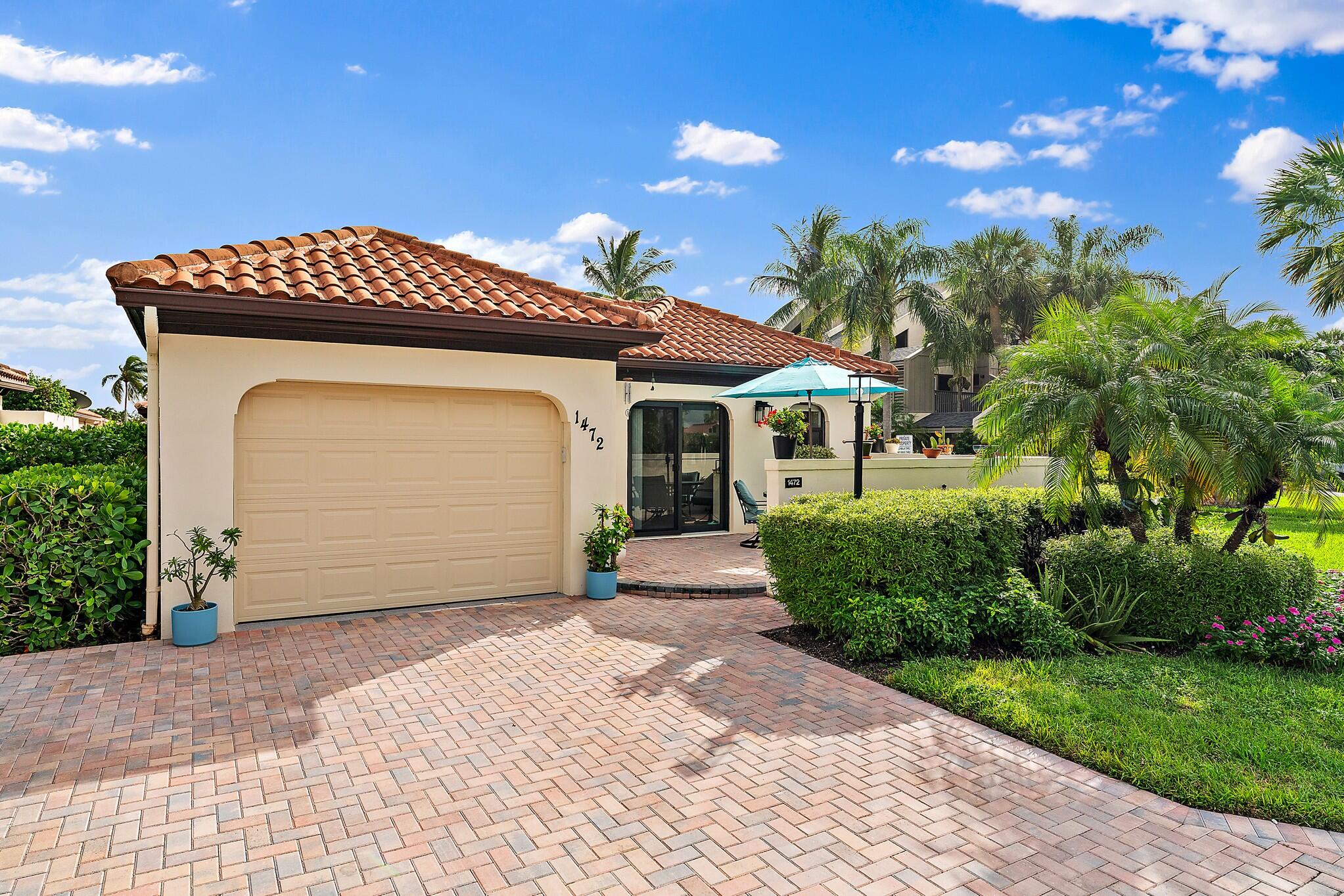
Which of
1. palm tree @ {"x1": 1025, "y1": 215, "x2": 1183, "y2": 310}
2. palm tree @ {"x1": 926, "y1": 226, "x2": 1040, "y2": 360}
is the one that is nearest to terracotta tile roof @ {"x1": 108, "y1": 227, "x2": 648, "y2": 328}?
palm tree @ {"x1": 926, "y1": 226, "x2": 1040, "y2": 360}

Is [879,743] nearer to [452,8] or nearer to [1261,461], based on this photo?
[1261,461]

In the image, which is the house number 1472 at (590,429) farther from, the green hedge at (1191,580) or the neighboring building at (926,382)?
the neighboring building at (926,382)

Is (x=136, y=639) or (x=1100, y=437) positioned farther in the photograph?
(x=1100, y=437)

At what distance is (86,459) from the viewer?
12180 mm

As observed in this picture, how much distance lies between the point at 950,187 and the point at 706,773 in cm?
2075

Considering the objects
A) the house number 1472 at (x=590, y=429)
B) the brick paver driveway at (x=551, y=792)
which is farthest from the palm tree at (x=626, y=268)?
the brick paver driveway at (x=551, y=792)

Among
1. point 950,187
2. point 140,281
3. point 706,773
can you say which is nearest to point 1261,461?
point 706,773

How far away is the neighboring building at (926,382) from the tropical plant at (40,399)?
98.7 ft

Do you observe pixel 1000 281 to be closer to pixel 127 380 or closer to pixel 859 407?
pixel 859 407

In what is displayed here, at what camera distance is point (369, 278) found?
802 cm

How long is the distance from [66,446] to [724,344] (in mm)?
11433

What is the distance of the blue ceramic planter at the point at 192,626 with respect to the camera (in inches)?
257

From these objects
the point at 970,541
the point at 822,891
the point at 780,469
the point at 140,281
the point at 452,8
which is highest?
the point at 452,8

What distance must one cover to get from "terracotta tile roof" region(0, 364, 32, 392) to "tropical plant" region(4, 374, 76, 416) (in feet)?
5.77
